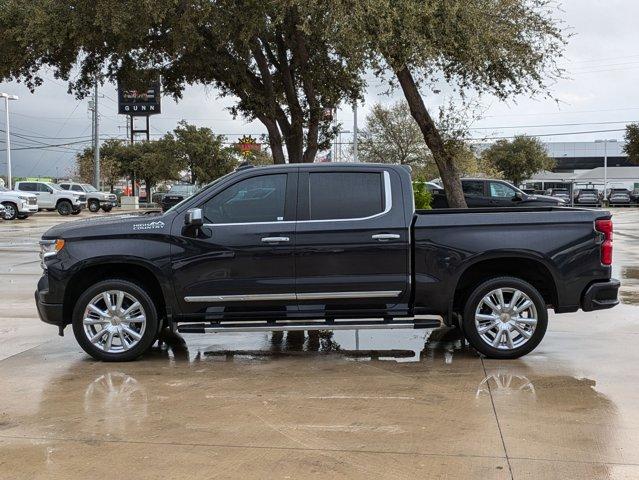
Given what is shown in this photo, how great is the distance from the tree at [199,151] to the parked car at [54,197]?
2436 centimetres

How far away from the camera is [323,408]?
18.1 feet

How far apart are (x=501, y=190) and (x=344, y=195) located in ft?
61.1

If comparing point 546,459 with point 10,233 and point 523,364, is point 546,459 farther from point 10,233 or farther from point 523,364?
point 10,233

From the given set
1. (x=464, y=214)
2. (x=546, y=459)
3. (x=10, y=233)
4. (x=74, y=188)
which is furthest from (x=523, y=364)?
(x=74, y=188)

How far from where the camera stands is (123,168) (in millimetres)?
67625

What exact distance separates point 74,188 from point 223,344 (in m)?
40.3

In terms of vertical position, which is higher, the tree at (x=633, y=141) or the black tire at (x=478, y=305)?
the tree at (x=633, y=141)

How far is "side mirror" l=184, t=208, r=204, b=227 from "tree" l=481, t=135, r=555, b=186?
219 ft

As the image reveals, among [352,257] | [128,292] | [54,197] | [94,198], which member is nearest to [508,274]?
[352,257]

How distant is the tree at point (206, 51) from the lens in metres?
16.6

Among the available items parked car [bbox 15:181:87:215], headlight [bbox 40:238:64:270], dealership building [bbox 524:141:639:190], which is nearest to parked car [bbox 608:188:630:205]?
dealership building [bbox 524:141:639:190]

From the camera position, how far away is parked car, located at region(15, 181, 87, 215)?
41013 millimetres

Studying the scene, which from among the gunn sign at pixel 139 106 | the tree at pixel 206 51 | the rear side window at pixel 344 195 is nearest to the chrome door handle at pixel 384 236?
the rear side window at pixel 344 195

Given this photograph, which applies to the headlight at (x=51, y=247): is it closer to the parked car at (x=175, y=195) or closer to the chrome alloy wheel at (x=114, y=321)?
the chrome alloy wheel at (x=114, y=321)
